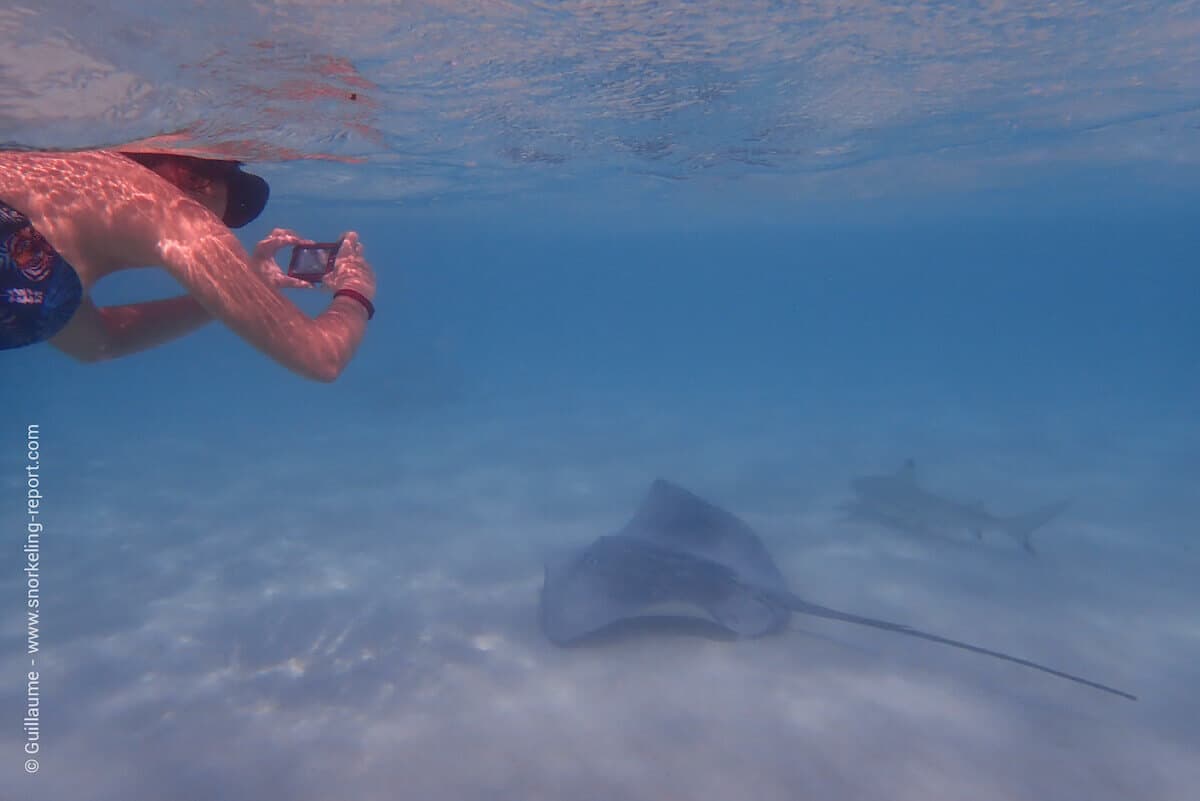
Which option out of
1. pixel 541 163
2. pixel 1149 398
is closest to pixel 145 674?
pixel 541 163

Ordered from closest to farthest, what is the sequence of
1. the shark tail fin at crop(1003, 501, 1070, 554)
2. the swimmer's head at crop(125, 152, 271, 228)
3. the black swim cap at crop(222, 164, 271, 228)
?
the swimmer's head at crop(125, 152, 271, 228), the black swim cap at crop(222, 164, 271, 228), the shark tail fin at crop(1003, 501, 1070, 554)

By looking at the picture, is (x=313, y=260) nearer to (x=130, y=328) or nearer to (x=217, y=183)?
(x=217, y=183)

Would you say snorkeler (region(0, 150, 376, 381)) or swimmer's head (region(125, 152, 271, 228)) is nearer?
snorkeler (region(0, 150, 376, 381))

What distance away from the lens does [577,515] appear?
39.6 ft

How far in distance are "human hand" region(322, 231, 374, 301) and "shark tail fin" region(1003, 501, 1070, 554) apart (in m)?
10.9

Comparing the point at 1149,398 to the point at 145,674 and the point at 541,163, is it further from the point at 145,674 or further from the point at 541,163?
the point at 145,674

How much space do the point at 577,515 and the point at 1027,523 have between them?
7.38 m

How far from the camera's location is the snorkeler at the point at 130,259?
249 cm

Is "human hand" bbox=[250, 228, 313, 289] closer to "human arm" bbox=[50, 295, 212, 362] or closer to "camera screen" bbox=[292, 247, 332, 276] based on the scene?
"camera screen" bbox=[292, 247, 332, 276]

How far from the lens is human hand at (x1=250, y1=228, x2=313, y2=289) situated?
3.12 meters

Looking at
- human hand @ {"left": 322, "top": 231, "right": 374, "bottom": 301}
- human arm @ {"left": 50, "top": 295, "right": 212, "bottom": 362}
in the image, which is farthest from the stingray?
human hand @ {"left": 322, "top": 231, "right": 374, "bottom": 301}

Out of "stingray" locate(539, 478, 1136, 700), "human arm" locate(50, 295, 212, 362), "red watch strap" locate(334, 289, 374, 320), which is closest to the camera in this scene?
"red watch strap" locate(334, 289, 374, 320)

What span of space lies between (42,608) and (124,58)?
22.7 feet

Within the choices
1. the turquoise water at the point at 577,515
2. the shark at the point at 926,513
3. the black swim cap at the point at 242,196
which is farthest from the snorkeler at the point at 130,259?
the shark at the point at 926,513
